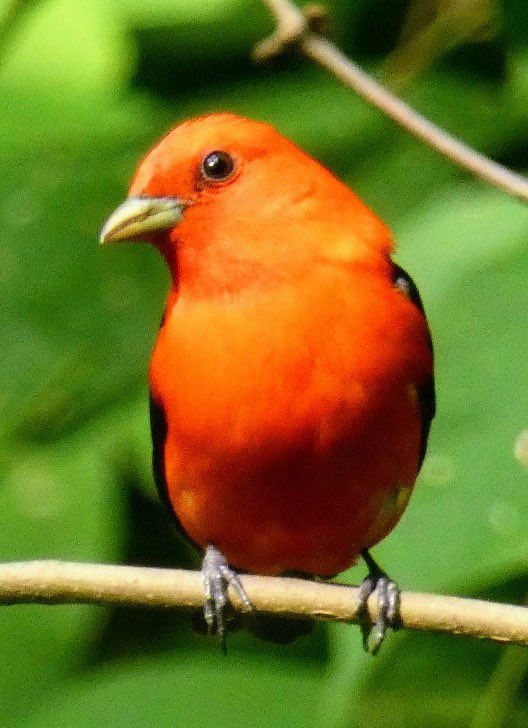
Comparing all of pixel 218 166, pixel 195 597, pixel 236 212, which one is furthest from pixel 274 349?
pixel 195 597

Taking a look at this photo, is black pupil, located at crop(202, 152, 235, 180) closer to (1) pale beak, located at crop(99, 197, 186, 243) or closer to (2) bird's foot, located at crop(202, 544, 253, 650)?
(1) pale beak, located at crop(99, 197, 186, 243)

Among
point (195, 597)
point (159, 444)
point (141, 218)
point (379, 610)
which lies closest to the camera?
point (195, 597)

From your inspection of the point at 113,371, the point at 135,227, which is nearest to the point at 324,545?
the point at 113,371

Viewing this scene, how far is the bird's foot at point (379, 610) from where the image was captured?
146 inches

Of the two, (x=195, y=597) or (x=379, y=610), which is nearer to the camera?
(x=195, y=597)

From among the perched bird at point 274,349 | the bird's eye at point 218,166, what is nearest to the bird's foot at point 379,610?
the perched bird at point 274,349

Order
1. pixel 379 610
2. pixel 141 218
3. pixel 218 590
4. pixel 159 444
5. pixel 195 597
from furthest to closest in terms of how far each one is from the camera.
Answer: pixel 159 444 < pixel 218 590 < pixel 141 218 < pixel 379 610 < pixel 195 597

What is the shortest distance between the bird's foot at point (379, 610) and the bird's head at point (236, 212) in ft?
2.57

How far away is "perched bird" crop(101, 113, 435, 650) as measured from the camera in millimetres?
3852

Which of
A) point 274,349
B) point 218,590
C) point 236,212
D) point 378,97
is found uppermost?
point 378,97

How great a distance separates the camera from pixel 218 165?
416 cm

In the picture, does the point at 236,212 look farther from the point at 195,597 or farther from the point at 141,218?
the point at 195,597

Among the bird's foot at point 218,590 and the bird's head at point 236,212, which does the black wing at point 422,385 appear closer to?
the bird's head at point 236,212

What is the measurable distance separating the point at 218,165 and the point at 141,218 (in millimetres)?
301
